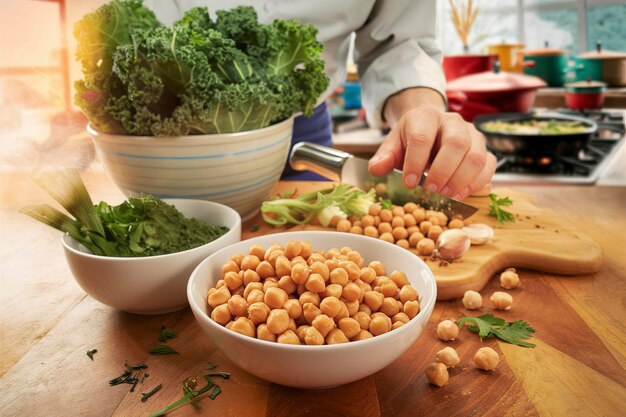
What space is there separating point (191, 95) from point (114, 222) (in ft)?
0.91

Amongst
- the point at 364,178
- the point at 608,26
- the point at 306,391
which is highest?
the point at 608,26

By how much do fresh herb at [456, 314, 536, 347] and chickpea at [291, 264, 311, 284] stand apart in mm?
273

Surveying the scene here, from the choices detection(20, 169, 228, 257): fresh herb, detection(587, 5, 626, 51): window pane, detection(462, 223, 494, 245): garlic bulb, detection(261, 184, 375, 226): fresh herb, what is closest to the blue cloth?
detection(261, 184, 375, 226): fresh herb

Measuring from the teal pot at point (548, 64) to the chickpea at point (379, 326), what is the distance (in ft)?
10.5

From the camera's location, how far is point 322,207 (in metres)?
1.22

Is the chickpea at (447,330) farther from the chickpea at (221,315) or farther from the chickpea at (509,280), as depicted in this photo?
the chickpea at (221,315)

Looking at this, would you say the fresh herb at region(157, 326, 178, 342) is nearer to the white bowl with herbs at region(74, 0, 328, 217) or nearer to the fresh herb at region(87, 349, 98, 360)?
the fresh herb at region(87, 349, 98, 360)

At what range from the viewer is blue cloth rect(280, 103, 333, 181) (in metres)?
1.68

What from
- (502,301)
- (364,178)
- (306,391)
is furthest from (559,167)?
(306,391)

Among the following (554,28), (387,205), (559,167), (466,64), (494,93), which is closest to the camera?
(387,205)

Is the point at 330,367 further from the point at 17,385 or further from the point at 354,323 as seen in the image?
the point at 17,385

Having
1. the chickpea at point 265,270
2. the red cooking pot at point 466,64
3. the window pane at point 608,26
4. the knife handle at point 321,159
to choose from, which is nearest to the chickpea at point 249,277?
the chickpea at point 265,270

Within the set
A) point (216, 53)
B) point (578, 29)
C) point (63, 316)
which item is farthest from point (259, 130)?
point (578, 29)

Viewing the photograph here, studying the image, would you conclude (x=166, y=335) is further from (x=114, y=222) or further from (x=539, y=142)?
(x=539, y=142)
